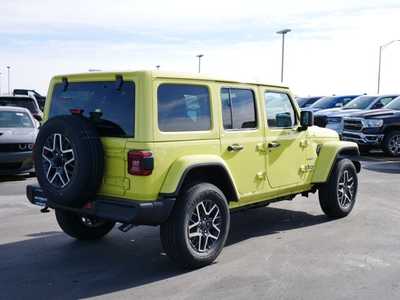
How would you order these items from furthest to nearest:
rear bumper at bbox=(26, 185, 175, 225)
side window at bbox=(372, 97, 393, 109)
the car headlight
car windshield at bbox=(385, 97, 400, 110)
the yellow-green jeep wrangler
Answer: side window at bbox=(372, 97, 393, 109) → car windshield at bbox=(385, 97, 400, 110) → the car headlight → the yellow-green jeep wrangler → rear bumper at bbox=(26, 185, 175, 225)

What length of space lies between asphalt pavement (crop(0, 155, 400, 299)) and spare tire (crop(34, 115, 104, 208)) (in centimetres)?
76

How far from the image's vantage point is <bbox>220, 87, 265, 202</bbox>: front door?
18.5 ft

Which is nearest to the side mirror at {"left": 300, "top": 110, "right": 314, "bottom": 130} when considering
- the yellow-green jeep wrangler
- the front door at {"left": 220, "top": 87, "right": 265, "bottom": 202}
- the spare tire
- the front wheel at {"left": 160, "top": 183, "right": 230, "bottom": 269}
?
the yellow-green jeep wrangler

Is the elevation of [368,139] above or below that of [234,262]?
above

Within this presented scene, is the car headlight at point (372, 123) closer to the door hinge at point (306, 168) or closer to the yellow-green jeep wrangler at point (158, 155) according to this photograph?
the door hinge at point (306, 168)

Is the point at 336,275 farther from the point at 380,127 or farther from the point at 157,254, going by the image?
the point at 380,127

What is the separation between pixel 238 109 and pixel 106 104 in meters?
1.49

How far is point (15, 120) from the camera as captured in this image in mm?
11930

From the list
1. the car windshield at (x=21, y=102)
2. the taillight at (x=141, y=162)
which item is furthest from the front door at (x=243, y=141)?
the car windshield at (x=21, y=102)

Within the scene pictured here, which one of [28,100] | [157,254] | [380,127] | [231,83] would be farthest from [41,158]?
[380,127]

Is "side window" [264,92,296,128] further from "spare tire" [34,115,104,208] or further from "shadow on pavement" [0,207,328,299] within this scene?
"spare tire" [34,115,104,208]

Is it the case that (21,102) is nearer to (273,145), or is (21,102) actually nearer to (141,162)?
(273,145)

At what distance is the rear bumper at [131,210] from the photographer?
4.74m

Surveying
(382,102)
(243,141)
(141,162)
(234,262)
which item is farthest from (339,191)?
(382,102)
